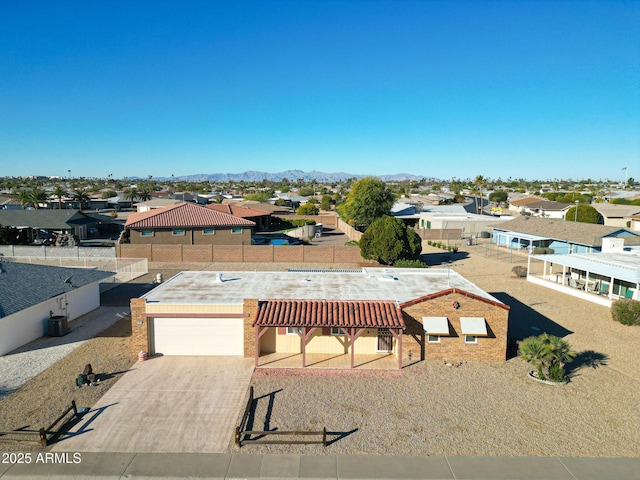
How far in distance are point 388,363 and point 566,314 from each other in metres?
13.6

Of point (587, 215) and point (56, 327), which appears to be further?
point (587, 215)

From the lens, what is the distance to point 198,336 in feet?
62.6

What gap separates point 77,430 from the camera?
1318 centimetres

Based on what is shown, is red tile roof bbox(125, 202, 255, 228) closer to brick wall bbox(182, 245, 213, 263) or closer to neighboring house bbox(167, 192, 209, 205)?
brick wall bbox(182, 245, 213, 263)

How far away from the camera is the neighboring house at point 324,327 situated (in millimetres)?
17891

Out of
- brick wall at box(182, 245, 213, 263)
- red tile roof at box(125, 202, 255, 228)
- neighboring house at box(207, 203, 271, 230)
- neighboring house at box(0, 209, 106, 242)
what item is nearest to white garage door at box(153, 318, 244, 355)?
brick wall at box(182, 245, 213, 263)

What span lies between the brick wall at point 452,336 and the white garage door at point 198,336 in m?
7.22

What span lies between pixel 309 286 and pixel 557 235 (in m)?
31.9

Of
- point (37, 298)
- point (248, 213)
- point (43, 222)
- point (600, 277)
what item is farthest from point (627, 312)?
point (43, 222)

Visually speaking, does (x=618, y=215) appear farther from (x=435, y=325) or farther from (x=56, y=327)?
(x=56, y=327)

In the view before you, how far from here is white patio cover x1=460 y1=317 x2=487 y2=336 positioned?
17864mm

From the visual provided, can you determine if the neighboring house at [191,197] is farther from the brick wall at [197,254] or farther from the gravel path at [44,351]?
the gravel path at [44,351]

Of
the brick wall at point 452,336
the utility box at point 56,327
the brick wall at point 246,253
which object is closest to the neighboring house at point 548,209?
the brick wall at point 246,253

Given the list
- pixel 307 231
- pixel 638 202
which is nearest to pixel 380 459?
pixel 307 231
